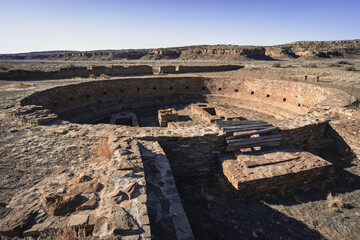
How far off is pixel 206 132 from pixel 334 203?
351cm

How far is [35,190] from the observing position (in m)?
3.30

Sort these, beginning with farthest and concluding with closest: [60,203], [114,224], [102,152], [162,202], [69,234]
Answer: [102,152]
[162,202]
[60,203]
[114,224]
[69,234]

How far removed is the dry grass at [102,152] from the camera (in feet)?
14.4

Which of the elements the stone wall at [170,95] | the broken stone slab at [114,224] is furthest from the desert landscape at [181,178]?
the stone wall at [170,95]

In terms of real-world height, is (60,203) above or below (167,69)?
below

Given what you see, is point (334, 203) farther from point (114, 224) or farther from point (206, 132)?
point (114, 224)

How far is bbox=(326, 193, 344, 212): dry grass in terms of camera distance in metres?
4.47

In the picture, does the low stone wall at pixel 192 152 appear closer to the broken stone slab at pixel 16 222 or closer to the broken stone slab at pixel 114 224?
the broken stone slab at pixel 114 224

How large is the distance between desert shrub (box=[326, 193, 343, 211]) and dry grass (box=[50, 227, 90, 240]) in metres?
5.21

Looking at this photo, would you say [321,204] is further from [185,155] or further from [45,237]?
[45,237]

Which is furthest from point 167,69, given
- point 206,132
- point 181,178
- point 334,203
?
point 334,203

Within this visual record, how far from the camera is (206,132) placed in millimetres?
5527

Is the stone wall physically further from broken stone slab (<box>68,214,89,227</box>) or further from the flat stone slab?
broken stone slab (<box>68,214,89,227</box>)

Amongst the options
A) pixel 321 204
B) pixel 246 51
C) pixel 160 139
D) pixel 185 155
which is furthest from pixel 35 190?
pixel 246 51
